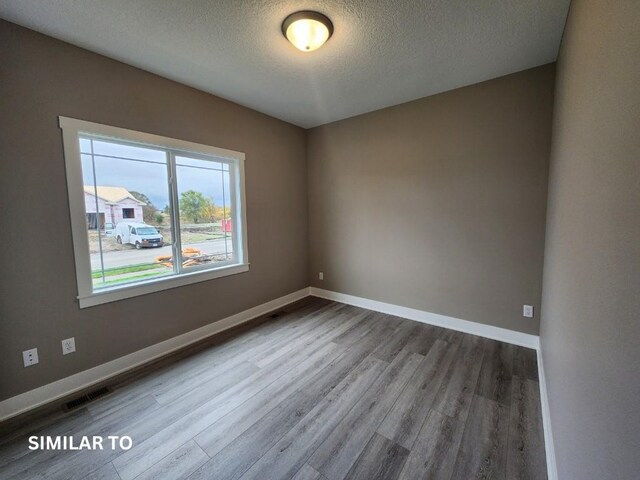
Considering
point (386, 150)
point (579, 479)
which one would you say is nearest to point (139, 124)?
point (386, 150)

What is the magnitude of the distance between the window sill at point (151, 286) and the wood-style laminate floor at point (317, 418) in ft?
2.32

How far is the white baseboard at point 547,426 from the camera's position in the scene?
4.43ft

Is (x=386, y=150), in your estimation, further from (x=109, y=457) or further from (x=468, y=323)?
(x=109, y=457)

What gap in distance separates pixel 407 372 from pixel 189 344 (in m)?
2.14

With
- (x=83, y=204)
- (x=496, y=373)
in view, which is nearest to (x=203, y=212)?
(x=83, y=204)

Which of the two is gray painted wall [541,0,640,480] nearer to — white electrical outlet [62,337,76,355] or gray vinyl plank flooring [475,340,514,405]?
gray vinyl plank flooring [475,340,514,405]

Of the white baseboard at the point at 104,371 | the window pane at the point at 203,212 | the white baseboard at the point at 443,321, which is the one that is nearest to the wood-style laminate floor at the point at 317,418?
the white baseboard at the point at 443,321

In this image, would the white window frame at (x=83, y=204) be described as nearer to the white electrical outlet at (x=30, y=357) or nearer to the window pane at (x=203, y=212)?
the window pane at (x=203, y=212)

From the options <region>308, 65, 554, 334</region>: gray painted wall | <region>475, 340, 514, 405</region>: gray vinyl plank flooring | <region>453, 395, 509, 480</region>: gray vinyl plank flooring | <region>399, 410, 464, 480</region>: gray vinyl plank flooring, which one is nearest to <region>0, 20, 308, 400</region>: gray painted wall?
<region>308, 65, 554, 334</region>: gray painted wall

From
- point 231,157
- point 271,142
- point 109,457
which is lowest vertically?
point 109,457

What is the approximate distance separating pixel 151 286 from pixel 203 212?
927 mm

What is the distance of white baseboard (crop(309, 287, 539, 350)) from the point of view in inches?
104

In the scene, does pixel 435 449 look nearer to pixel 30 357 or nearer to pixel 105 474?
pixel 105 474

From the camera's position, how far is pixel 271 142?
3574 mm
